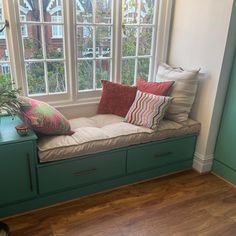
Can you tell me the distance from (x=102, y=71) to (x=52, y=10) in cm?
74

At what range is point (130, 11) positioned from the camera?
8.30 feet

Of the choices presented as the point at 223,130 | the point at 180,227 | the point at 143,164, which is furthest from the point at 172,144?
the point at 180,227

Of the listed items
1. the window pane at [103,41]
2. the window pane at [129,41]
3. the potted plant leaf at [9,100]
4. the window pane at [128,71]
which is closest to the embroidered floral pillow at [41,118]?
the potted plant leaf at [9,100]

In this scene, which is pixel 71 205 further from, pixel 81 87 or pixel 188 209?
pixel 81 87

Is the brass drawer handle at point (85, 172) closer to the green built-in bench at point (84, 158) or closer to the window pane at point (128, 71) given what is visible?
the green built-in bench at point (84, 158)

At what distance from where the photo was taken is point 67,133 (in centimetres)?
209

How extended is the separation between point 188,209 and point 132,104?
105cm

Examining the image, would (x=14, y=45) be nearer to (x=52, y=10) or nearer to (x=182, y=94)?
(x=52, y=10)

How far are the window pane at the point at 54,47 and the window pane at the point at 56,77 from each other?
→ 0.24ft

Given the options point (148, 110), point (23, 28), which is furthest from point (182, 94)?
point (23, 28)

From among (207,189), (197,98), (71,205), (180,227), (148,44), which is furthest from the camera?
(148,44)

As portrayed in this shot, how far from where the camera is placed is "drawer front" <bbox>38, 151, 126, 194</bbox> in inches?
76.5

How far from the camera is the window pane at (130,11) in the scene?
8.18 feet

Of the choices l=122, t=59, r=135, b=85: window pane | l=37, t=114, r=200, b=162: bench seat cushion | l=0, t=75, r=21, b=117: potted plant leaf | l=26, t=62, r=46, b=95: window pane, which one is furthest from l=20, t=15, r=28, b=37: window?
l=122, t=59, r=135, b=85: window pane
